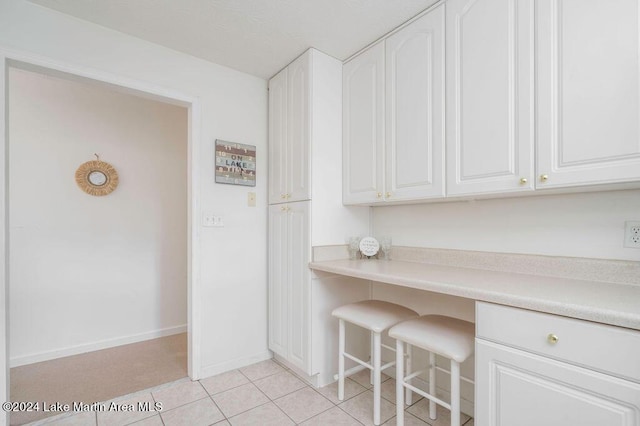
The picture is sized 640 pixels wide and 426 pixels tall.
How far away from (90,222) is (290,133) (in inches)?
77.9

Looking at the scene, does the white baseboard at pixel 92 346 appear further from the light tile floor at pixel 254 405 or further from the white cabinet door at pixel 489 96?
the white cabinet door at pixel 489 96

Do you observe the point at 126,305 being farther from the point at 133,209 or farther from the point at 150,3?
the point at 150,3

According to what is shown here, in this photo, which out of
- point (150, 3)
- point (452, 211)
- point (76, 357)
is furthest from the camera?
point (76, 357)

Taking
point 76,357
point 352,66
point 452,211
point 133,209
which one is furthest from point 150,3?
point 76,357

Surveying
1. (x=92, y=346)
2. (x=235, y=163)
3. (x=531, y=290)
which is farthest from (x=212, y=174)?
(x=531, y=290)

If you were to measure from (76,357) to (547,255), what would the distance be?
11.4 ft

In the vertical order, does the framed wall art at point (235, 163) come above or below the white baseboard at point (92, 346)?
above

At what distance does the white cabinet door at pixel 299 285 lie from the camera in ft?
6.91

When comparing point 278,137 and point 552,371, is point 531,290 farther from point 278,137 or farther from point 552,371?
point 278,137

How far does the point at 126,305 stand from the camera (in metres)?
2.86

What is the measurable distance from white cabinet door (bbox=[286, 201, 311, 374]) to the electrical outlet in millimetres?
1601

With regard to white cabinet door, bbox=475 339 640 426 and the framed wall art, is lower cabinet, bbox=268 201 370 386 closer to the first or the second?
the framed wall art

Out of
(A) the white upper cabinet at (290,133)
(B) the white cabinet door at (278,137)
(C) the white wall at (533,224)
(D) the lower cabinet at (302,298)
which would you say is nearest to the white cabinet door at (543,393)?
(C) the white wall at (533,224)

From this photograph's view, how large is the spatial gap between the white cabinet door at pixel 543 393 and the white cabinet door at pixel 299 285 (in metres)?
1.15
